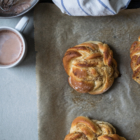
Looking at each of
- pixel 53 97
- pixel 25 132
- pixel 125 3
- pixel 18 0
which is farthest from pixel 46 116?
pixel 125 3

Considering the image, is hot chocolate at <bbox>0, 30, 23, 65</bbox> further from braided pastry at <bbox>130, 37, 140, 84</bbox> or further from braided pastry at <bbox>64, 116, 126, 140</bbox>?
braided pastry at <bbox>130, 37, 140, 84</bbox>

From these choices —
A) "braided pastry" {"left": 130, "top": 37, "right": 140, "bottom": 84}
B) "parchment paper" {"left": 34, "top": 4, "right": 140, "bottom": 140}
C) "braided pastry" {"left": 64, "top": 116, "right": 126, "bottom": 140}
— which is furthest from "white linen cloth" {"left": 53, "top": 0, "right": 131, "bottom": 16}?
"braided pastry" {"left": 64, "top": 116, "right": 126, "bottom": 140}

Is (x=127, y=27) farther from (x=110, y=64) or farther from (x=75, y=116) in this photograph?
(x=75, y=116)

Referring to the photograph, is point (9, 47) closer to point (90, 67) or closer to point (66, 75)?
point (66, 75)

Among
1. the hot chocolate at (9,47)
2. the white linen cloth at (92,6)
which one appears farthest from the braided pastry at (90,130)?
the white linen cloth at (92,6)

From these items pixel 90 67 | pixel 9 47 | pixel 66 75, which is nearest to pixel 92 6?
pixel 90 67

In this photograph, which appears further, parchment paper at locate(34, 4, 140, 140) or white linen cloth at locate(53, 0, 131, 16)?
parchment paper at locate(34, 4, 140, 140)
